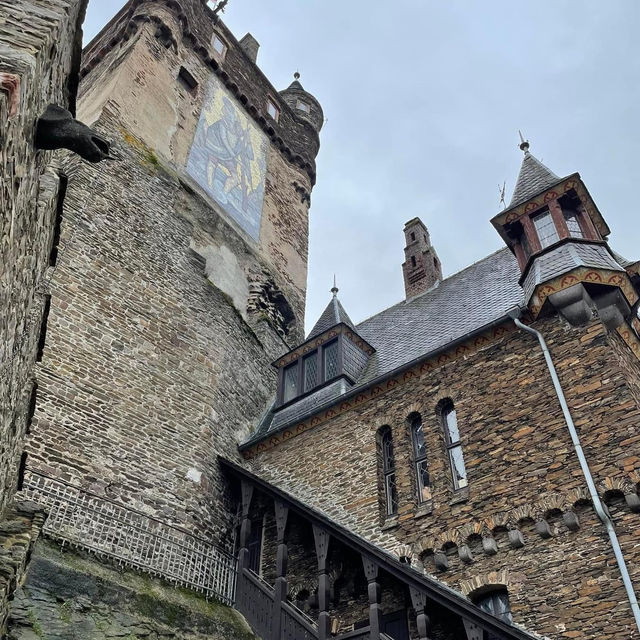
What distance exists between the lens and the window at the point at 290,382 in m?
16.4

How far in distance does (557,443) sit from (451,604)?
2.97 m

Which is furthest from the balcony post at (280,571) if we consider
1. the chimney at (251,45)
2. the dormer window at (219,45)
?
the chimney at (251,45)

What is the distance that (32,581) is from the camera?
8562 millimetres

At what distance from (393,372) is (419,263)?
26.6 ft

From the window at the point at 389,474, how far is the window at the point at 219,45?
16392 mm

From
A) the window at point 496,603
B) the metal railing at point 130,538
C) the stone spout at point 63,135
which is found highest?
the metal railing at point 130,538

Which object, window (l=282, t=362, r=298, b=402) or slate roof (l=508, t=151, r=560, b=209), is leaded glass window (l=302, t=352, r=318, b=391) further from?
slate roof (l=508, t=151, r=560, b=209)

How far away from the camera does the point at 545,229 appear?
13.5m

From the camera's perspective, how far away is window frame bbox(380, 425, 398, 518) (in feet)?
38.8

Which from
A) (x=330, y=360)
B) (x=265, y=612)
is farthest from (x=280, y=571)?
(x=330, y=360)

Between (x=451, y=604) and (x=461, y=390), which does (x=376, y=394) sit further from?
(x=451, y=604)

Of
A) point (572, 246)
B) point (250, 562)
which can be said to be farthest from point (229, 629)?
point (572, 246)

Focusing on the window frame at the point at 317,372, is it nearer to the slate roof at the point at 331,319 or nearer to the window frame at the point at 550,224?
the slate roof at the point at 331,319

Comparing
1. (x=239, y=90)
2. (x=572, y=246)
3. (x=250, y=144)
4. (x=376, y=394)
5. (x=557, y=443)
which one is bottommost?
(x=557, y=443)
